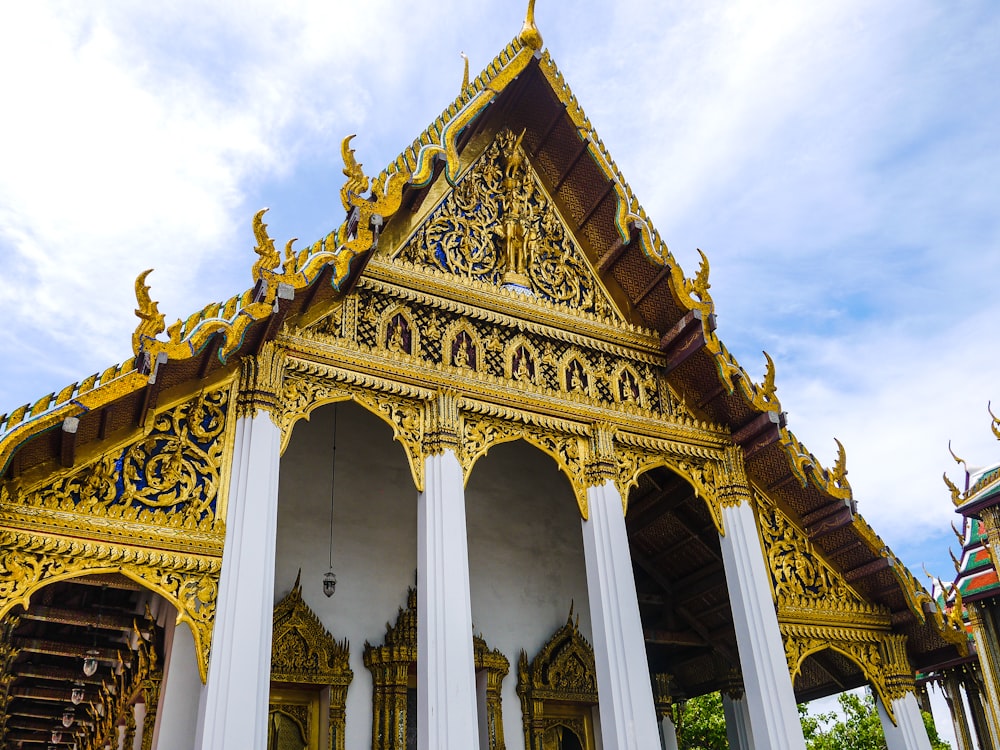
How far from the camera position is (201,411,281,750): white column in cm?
510

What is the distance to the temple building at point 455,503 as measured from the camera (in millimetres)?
5473

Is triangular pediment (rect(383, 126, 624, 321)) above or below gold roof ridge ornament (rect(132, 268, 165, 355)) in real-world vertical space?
above

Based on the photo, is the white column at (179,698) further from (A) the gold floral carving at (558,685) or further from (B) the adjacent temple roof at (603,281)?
(A) the gold floral carving at (558,685)

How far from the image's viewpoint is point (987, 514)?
1060 centimetres

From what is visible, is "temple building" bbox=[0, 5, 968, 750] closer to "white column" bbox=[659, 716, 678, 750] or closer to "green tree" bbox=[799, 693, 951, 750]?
"white column" bbox=[659, 716, 678, 750]

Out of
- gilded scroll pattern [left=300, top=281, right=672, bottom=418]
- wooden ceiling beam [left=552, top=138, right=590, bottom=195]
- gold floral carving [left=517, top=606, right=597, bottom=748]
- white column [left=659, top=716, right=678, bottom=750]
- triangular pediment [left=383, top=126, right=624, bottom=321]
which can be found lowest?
white column [left=659, top=716, right=678, bottom=750]

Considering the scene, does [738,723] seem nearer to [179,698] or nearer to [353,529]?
[353,529]

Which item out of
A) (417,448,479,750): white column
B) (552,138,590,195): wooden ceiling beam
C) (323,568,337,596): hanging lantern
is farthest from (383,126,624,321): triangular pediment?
(323,568,337,596): hanging lantern

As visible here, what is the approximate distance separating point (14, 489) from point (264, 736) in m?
2.05

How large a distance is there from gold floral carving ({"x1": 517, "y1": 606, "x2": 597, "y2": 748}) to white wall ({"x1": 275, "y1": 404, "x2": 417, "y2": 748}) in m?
1.62

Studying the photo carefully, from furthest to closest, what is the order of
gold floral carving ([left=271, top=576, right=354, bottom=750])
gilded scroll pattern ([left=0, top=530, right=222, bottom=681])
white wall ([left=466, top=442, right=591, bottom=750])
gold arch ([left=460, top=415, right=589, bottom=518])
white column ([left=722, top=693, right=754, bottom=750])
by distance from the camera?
1. white column ([left=722, top=693, right=754, bottom=750])
2. white wall ([left=466, top=442, right=591, bottom=750])
3. gold floral carving ([left=271, top=576, right=354, bottom=750])
4. gold arch ([left=460, top=415, right=589, bottom=518])
5. gilded scroll pattern ([left=0, top=530, right=222, bottom=681])

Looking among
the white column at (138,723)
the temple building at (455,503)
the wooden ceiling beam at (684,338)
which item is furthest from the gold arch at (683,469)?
the white column at (138,723)

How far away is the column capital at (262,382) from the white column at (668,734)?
656cm

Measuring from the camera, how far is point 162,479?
566 centimetres
